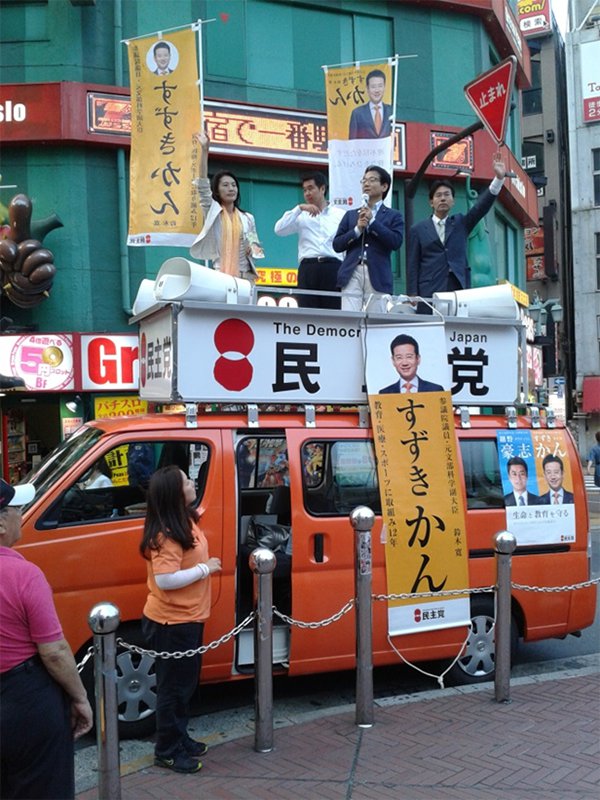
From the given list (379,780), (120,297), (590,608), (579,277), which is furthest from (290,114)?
(579,277)

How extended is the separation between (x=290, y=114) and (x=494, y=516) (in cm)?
1216

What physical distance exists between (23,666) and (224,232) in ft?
15.3

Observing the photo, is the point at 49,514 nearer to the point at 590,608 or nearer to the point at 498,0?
the point at 590,608

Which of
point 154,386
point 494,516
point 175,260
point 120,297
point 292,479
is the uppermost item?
point 120,297

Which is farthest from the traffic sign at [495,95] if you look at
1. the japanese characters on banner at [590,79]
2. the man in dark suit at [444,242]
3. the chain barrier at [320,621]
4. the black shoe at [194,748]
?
the japanese characters on banner at [590,79]

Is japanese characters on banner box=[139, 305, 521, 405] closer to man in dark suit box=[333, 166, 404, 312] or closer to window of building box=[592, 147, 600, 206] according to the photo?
man in dark suit box=[333, 166, 404, 312]

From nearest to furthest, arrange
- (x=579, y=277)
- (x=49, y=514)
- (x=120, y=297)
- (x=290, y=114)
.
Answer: (x=49, y=514)
(x=120, y=297)
(x=290, y=114)
(x=579, y=277)

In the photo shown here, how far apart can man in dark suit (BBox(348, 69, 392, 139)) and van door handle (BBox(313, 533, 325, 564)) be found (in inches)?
226

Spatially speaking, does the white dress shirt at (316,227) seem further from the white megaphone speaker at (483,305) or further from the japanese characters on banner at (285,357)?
the japanese characters on banner at (285,357)

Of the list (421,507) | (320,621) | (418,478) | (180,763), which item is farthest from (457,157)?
(180,763)

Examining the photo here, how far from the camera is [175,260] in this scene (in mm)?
5543

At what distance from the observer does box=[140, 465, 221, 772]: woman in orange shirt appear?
172 inches

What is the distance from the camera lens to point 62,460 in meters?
5.33

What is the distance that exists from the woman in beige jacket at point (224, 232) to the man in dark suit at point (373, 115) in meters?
3.09
